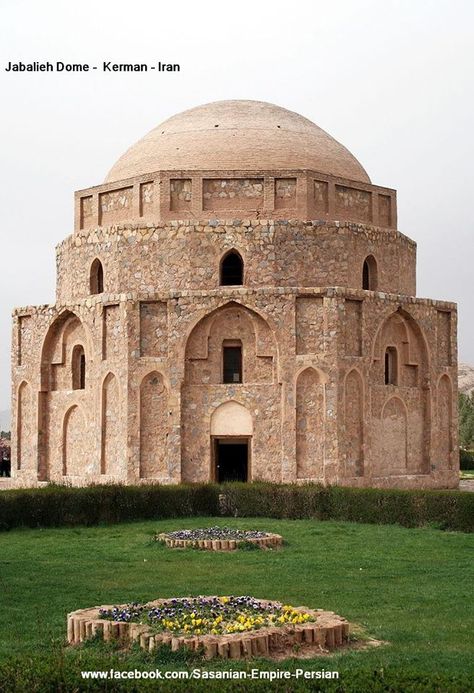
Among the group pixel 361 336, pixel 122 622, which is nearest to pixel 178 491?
pixel 361 336

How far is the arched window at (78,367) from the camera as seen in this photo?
99.9 feet

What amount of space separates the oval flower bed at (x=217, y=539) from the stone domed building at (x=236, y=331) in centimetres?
893

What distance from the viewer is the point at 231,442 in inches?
1093

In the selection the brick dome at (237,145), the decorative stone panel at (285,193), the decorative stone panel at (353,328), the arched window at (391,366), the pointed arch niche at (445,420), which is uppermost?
the brick dome at (237,145)

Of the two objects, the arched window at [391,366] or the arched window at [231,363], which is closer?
the arched window at [231,363]

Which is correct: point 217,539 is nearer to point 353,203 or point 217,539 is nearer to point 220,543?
point 220,543

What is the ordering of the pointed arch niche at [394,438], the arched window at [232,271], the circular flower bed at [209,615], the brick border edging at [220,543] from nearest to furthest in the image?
the circular flower bed at [209,615] < the brick border edging at [220,543] < the pointed arch niche at [394,438] < the arched window at [232,271]

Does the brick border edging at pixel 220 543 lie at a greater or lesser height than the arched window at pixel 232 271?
lesser

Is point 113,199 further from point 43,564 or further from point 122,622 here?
point 122,622

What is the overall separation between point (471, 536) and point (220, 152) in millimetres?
15579

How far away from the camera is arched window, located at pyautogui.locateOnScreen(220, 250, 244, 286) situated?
2888 centimetres

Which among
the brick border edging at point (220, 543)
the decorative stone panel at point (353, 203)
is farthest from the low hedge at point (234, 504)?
the decorative stone panel at point (353, 203)

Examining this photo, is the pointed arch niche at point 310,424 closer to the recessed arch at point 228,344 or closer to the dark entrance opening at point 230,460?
the recessed arch at point 228,344

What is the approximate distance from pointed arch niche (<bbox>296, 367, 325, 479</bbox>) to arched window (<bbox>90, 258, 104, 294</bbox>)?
287 inches
